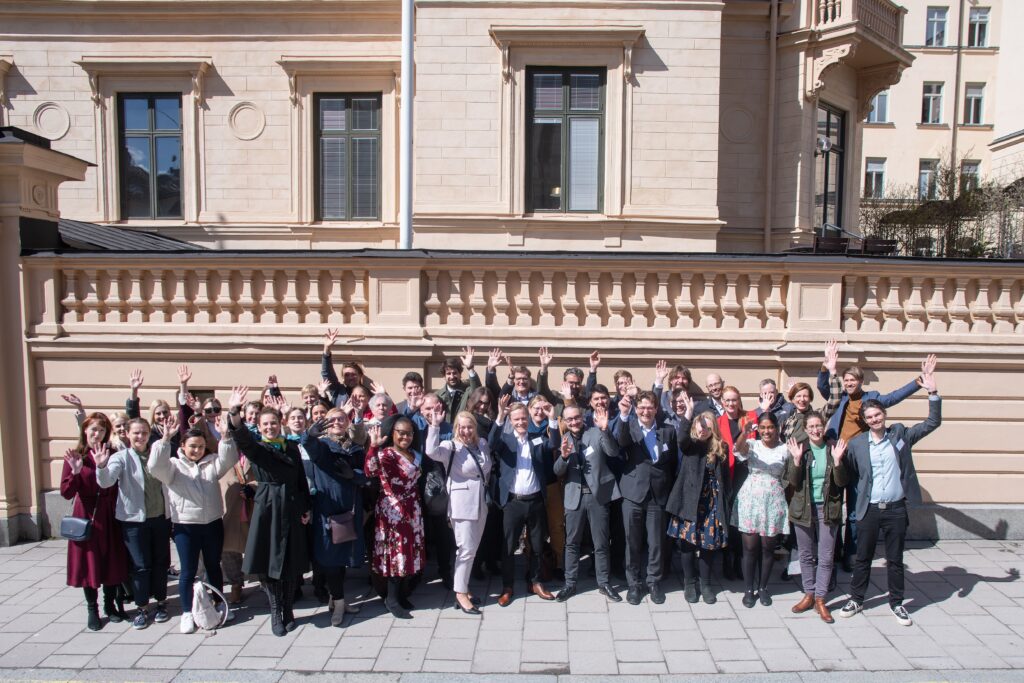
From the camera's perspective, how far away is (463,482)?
6441 millimetres

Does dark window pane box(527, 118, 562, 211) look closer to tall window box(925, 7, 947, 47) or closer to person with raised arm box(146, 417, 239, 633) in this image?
person with raised arm box(146, 417, 239, 633)

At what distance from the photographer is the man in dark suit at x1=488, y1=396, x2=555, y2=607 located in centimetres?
658

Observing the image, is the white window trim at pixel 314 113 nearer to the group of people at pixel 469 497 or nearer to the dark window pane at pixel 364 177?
the dark window pane at pixel 364 177

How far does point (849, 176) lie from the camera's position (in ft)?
54.7

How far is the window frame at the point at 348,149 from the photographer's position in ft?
47.8

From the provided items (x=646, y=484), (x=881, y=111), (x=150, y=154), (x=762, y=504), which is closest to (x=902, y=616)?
(x=762, y=504)

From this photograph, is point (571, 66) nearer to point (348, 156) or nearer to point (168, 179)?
point (348, 156)

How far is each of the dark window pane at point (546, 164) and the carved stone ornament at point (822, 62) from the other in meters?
5.09

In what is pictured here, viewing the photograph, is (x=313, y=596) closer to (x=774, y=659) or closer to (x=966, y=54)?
(x=774, y=659)

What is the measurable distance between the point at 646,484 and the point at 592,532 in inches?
25.6

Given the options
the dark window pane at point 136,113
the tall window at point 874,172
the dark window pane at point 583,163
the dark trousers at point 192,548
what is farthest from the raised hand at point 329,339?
the tall window at point 874,172

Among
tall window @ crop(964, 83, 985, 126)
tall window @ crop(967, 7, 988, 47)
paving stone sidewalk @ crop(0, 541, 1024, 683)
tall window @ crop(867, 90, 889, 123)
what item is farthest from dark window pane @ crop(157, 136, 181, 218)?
tall window @ crop(967, 7, 988, 47)

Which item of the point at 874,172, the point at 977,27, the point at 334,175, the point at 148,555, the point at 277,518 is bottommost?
the point at 148,555

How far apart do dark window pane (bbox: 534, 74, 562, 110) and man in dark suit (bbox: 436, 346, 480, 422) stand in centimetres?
716
